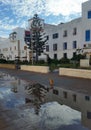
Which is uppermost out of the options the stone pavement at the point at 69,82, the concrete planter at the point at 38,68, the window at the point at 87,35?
the window at the point at 87,35

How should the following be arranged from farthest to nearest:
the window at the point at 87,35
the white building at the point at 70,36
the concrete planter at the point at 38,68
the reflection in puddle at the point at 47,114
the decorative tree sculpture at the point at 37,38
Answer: the decorative tree sculpture at the point at 37,38, the white building at the point at 70,36, the window at the point at 87,35, the concrete planter at the point at 38,68, the reflection in puddle at the point at 47,114

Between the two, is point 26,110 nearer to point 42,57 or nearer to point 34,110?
point 34,110

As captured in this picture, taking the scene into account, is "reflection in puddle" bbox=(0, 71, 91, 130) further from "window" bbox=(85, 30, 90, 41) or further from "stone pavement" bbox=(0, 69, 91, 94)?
"window" bbox=(85, 30, 90, 41)

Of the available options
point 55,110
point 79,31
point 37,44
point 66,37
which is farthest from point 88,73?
point 37,44

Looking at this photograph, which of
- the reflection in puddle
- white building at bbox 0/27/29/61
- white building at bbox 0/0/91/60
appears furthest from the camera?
white building at bbox 0/27/29/61

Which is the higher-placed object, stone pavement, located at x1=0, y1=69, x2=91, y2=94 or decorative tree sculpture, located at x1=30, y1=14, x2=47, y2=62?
decorative tree sculpture, located at x1=30, y1=14, x2=47, y2=62

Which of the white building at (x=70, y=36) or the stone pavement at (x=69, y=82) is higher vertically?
the white building at (x=70, y=36)

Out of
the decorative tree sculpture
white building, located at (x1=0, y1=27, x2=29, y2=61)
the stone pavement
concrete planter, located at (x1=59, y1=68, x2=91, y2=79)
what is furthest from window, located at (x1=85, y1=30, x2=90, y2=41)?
white building, located at (x1=0, y1=27, x2=29, y2=61)

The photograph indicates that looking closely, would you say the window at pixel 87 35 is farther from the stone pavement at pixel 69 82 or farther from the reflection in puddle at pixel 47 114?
the reflection in puddle at pixel 47 114

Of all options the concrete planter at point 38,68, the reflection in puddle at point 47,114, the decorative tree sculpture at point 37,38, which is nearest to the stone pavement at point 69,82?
the reflection in puddle at point 47,114

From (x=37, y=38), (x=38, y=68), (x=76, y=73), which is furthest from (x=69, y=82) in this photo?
(x=37, y=38)

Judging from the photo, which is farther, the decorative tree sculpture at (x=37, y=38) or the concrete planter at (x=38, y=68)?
the decorative tree sculpture at (x=37, y=38)

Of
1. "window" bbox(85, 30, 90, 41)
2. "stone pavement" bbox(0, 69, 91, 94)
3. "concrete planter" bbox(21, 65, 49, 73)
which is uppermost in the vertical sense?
"window" bbox(85, 30, 90, 41)

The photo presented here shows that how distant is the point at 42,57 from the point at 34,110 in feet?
145
